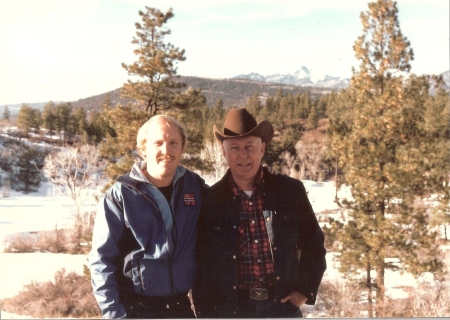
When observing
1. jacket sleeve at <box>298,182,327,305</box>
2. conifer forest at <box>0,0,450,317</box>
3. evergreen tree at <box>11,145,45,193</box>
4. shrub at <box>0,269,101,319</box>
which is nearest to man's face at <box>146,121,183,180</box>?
jacket sleeve at <box>298,182,327,305</box>

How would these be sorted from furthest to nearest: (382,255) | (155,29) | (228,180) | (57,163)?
(382,255) → (57,163) → (155,29) → (228,180)

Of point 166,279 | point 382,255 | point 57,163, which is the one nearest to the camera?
point 166,279

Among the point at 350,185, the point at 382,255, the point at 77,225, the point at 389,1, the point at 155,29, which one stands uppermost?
the point at 389,1

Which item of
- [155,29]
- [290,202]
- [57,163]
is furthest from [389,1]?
[290,202]

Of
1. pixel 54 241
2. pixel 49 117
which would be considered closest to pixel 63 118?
pixel 49 117

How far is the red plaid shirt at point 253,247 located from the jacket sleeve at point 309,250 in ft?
0.62

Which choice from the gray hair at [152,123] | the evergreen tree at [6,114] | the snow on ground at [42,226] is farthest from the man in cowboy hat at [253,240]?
the evergreen tree at [6,114]

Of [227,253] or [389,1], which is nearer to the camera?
[227,253]

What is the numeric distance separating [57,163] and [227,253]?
3846mm

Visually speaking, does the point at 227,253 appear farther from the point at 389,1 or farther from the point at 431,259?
→ the point at 431,259

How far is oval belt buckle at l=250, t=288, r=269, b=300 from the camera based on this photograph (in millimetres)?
2195

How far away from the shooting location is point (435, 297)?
6.77 metres

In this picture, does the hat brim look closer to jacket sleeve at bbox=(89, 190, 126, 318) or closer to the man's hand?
jacket sleeve at bbox=(89, 190, 126, 318)

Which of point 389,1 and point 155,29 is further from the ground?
point 389,1
